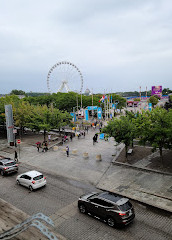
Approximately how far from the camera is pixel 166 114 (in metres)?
18.4

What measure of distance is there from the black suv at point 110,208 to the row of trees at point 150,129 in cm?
780

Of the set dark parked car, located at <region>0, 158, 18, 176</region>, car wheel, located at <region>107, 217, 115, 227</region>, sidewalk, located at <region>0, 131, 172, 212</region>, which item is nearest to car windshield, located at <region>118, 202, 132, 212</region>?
car wheel, located at <region>107, 217, 115, 227</region>

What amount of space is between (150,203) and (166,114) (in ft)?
27.6

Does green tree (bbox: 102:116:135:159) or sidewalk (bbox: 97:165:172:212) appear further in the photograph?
green tree (bbox: 102:116:135:159)

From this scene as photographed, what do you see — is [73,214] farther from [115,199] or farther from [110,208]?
[115,199]

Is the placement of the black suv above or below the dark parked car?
above

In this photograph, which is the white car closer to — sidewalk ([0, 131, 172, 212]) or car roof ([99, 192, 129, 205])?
sidewalk ([0, 131, 172, 212])

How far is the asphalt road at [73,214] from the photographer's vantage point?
34.2 feet

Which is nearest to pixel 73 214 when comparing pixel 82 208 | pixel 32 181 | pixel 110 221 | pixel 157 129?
pixel 82 208

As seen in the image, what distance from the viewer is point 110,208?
1102 cm

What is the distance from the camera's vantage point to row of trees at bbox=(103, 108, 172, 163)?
17828mm

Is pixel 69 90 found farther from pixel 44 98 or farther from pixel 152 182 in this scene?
pixel 152 182

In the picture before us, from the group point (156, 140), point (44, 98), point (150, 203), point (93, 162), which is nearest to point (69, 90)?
point (44, 98)

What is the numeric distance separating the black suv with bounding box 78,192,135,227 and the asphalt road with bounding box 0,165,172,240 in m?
0.43
